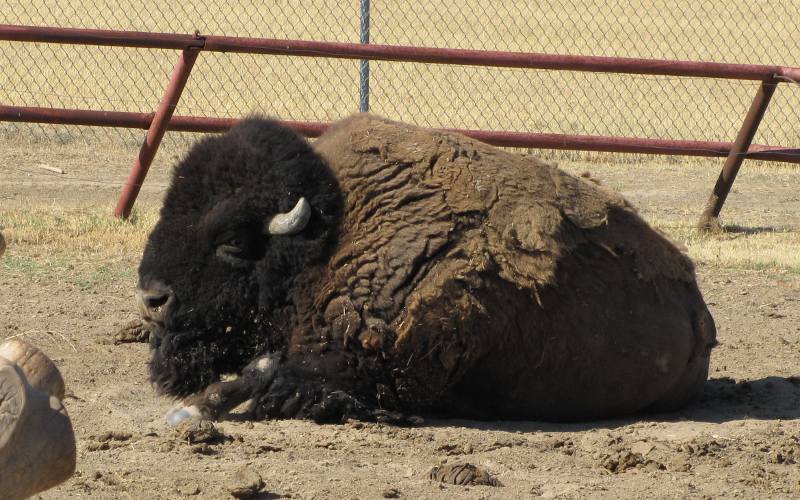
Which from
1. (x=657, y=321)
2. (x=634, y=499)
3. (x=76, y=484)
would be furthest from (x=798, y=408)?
(x=76, y=484)

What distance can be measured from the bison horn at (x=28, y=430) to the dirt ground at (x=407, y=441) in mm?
1798

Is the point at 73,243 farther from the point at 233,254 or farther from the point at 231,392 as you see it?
the point at 231,392

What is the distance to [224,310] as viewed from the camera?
5.09 m

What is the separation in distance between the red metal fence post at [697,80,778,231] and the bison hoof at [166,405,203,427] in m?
5.96

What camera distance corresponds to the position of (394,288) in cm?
491

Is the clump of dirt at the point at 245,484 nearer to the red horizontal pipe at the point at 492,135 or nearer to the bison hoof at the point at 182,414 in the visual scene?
the bison hoof at the point at 182,414

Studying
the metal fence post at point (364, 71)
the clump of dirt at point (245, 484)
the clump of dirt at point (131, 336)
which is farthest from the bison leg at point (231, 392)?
the metal fence post at point (364, 71)

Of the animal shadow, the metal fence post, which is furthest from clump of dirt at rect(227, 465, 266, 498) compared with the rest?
the metal fence post

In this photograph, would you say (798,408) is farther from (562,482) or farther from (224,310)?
(224,310)

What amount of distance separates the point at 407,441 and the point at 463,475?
61 cm

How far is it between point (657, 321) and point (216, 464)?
2145 mm

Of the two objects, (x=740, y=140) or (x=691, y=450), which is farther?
(x=740, y=140)

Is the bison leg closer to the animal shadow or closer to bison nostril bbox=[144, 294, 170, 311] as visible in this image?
bison nostril bbox=[144, 294, 170, 311]

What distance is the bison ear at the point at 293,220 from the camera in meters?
4.98
